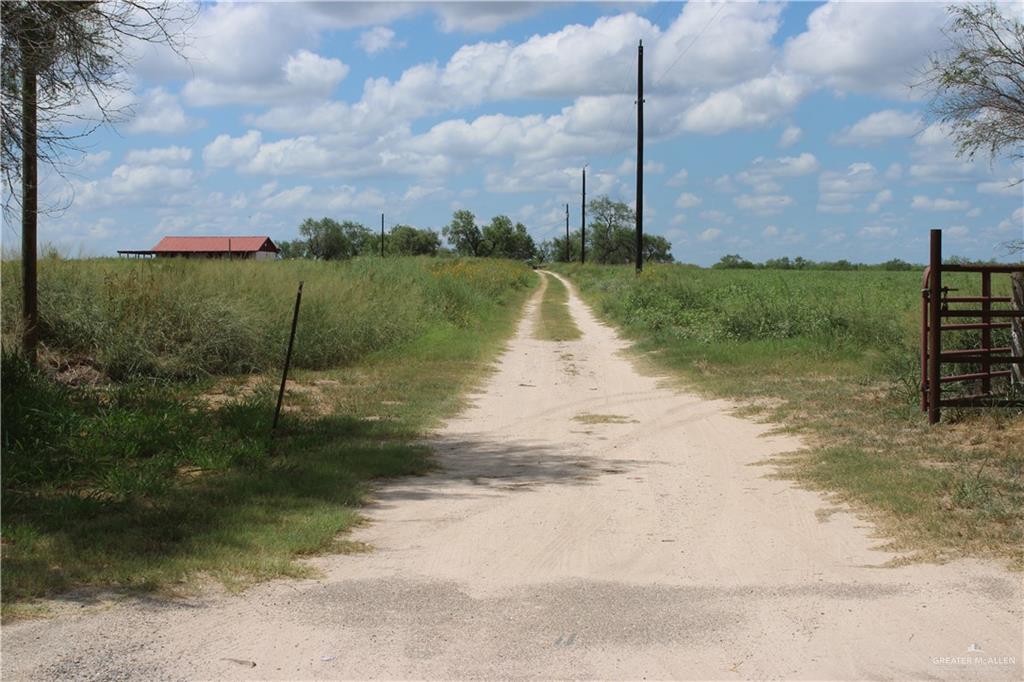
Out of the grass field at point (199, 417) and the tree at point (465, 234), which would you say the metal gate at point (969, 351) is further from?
the tree at point (465, 234)

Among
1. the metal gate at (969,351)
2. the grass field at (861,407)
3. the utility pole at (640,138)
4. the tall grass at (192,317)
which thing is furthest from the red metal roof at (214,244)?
the metal gate at (969,351)

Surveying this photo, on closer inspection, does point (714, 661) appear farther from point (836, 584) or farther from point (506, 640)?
point (836, 584)

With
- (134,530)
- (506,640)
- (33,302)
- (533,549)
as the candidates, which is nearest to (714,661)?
(506,640)

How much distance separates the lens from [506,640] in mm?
5059

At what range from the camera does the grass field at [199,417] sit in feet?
21.1

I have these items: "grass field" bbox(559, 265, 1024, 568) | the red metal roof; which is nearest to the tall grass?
"grass field" bbox(559, 265, 1024, 568)

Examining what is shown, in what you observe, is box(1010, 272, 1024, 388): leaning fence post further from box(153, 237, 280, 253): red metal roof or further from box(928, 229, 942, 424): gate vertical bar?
box(153, 237, 280, 253): red metal roof

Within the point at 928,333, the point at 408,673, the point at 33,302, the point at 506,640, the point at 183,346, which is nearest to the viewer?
the point at 408,673

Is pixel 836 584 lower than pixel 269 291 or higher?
lower

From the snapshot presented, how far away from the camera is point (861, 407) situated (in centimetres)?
1270

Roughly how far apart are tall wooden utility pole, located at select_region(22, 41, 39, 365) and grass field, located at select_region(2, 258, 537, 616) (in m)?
0.74

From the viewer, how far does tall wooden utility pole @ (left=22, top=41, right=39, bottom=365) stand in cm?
887

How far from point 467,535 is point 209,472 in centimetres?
306

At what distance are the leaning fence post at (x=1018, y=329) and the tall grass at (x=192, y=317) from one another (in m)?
11.8
